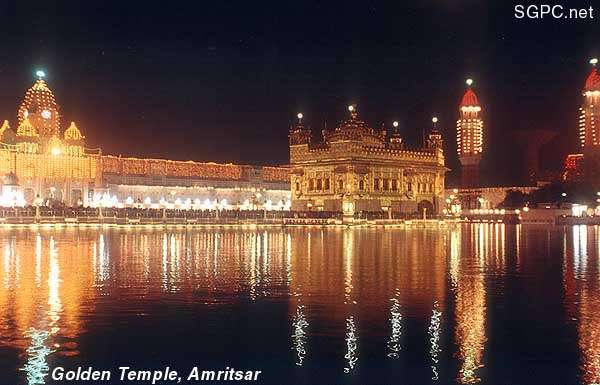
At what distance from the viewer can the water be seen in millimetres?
9539

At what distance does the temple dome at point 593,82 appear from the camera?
570 ft

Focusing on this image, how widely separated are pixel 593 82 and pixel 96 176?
4894 inches

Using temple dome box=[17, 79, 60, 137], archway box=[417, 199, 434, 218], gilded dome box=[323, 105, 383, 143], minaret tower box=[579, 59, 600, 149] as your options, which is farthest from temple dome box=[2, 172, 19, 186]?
minaret tower box=[579, 59, 600, 149]

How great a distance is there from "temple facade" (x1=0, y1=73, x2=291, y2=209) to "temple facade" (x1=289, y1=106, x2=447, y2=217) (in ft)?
46.4

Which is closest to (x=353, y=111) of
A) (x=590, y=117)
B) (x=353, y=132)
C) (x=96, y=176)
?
(x=353, y=132)

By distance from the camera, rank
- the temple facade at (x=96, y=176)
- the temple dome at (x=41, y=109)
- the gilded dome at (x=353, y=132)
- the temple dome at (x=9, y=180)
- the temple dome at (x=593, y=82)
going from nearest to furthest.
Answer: the temple dome at (x=9, y=180)
the gilded dome at (x=353, y=132)
the temple facade at (x=96, y=176)
the temple dome at (x=41, y=109)
the temple dome at (x=593, y=82)

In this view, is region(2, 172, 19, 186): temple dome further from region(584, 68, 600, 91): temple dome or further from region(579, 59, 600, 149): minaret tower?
region(584, 68, 600, 91): temple dome

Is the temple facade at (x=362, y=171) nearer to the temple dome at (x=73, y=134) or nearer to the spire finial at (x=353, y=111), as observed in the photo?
the spire finial at (x=353, y=111)

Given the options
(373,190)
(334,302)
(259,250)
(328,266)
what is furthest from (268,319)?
(373,190)

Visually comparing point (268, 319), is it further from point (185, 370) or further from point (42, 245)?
point (42, 245)

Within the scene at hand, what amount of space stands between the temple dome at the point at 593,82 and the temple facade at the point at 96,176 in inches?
3765

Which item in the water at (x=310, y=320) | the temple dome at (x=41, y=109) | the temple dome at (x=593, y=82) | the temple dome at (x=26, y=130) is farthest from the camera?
the temple dome at (x=593, y=82)

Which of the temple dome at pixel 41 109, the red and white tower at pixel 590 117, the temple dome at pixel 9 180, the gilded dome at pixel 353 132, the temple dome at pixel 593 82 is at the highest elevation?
the temple dome at pixel 593 82

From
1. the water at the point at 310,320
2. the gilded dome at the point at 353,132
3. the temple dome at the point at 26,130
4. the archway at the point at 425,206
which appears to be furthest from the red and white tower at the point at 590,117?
the water at the point at 310,320
